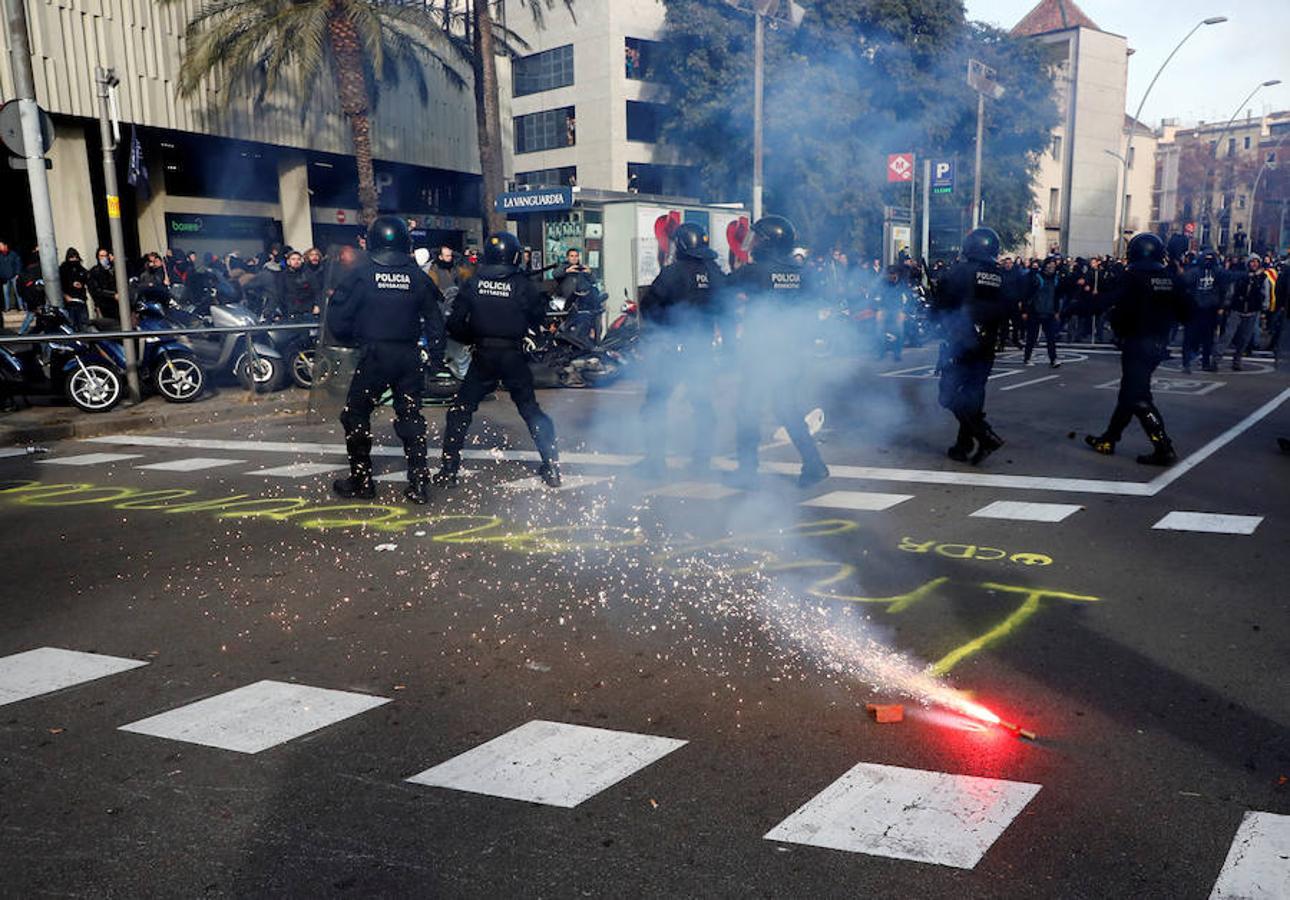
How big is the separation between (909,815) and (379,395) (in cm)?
534

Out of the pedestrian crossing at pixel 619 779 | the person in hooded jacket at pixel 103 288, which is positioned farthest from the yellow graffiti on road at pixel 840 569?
the person in hooded jacket at pixel 103 288

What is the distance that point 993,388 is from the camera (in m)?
13.6

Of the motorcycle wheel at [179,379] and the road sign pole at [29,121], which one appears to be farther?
the motorcycle wheel at [179,379]

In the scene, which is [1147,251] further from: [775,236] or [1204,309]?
[1204,309]

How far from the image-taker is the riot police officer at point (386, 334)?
713 cm

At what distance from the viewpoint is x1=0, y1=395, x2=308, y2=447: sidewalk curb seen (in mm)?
10359

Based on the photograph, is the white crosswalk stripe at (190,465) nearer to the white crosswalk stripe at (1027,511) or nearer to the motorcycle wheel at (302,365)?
the motorcycle wheel at (302,365)

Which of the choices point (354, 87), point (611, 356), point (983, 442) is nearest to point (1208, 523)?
point (983, 442)

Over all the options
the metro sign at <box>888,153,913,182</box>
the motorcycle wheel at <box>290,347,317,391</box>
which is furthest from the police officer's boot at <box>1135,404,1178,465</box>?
the metro sign at <box>888,153,913,182</box>

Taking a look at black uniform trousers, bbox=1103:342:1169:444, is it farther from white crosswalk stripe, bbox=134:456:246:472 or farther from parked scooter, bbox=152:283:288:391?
parked scooter, bbox=152:283:288:391

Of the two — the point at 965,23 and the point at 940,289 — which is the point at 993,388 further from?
the point at 965,23

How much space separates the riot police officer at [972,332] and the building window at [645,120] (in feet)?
117

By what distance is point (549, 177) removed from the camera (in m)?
46.6

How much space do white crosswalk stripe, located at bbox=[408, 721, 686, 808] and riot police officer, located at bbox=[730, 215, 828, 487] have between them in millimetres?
4311
